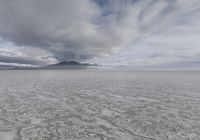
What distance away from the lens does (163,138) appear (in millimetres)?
5348

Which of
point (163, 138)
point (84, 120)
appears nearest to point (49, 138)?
point (84, 120)

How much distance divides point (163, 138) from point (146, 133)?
72cm

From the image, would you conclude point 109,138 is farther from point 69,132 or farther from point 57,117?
point 57,117

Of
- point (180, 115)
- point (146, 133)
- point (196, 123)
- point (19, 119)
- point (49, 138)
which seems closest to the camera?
point (49, 138)

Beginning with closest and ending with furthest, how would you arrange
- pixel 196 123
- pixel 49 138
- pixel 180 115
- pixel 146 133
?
pixel 49 138, pixel 146 133, pixel 196 123, pixel 180 115

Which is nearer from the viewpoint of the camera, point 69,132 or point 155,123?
point 69,132

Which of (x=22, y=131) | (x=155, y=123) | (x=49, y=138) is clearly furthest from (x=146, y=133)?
(x=22, y=131)

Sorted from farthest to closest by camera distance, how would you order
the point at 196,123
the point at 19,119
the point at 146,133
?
the point at 19,119 → the point at 196,123 → the point at 146,133

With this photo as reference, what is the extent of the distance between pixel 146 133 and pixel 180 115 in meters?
3.75

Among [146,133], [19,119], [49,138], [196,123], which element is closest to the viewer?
[49,138]

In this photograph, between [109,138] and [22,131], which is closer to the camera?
[109,138]

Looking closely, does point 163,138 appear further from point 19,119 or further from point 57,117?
point 19,119

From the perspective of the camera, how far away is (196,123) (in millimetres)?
6812

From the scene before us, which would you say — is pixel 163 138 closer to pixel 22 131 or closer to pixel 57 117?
pixel 57 117
